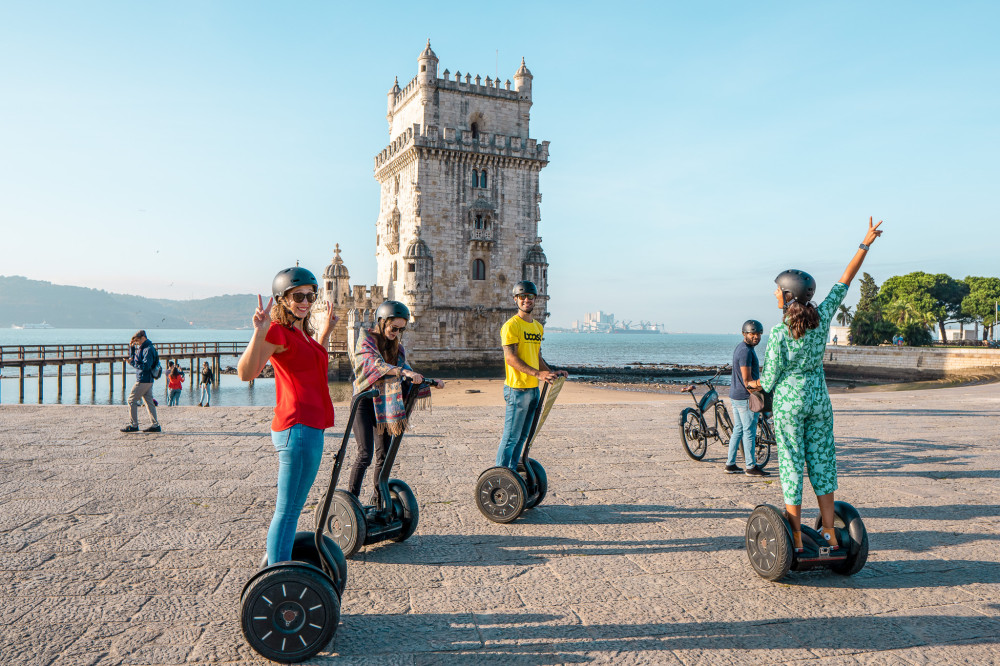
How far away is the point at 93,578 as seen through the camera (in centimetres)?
384

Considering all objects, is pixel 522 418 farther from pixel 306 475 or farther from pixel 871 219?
pixel 871 219

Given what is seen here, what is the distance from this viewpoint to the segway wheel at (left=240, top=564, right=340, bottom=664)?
9.62 ft

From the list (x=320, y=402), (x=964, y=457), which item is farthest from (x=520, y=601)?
(x=964, y=457)

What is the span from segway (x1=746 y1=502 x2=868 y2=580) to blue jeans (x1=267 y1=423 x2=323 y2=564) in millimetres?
2779

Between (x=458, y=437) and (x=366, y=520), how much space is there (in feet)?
16.3

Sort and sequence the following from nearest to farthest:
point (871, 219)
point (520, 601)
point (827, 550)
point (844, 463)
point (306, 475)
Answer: point (306, 475) < point (520, 601) < point (827, 550) < point (871, 219) < point (844, 463)

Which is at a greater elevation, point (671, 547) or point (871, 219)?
point (871, 219)

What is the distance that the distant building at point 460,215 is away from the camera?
37.0m

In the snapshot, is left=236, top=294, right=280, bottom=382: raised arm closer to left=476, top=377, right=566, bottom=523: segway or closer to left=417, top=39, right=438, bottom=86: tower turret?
left=476, top=377, right=566, bottom=523: segway

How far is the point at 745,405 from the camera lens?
280 inches

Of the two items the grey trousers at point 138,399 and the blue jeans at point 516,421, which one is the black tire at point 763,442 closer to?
the blue jeans at point 516,421

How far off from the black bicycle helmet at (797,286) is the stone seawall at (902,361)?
145 ft

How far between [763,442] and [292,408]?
6028 mm

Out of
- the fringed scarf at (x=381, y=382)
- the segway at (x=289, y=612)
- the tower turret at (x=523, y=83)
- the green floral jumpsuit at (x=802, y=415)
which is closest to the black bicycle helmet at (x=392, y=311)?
the fringed scarf at (x=381, y=382)
